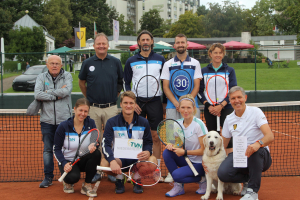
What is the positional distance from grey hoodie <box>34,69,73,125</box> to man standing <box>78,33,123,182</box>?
0.34 metres

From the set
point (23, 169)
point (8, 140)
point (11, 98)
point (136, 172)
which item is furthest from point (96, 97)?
point (11, 98)

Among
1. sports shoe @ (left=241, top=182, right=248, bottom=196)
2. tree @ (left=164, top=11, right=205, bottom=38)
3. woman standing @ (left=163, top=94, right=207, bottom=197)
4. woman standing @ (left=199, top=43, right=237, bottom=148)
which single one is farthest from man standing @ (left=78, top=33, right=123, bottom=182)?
tree @ (left=164, top=11, right=205, bottom=38)

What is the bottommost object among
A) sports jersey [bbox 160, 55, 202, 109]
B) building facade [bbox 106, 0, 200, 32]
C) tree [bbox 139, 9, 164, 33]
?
sports jersey [bbox 160, 55, 202, 109]

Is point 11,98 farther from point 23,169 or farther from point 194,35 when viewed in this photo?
point 194,35

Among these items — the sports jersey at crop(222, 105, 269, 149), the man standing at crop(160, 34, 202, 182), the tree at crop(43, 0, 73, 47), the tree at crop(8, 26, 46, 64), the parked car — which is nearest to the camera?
the sports jersey at crop(222, 105, 269, 149)

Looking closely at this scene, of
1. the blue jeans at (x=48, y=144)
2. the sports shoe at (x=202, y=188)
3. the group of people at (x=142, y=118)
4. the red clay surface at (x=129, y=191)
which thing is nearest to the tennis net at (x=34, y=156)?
the red clay surface at (x=129, y=191)

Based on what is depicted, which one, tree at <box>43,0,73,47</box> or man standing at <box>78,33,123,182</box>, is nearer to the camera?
man standing at <box>78,33,123,182</box>

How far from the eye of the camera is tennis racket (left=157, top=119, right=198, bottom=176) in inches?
150

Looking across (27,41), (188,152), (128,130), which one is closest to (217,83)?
(188,152)

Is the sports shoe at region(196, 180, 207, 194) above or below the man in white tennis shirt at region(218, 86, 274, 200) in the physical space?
below

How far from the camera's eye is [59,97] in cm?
441

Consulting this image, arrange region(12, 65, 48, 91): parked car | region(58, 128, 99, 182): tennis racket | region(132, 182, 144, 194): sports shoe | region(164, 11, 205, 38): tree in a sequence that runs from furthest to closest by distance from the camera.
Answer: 1. region(164, 11, 205, 38): tree
2. region(12, 65, 48, 91): parked car
3. region(132, 182, 144, 194): sports shoe
4. region(58, 128, 99, 182): tennis racket

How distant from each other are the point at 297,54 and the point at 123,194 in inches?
569

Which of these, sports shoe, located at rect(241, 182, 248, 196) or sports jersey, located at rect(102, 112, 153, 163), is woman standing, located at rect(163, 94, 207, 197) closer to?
sports jersey, located at rect(102, 112, 153, 163)
